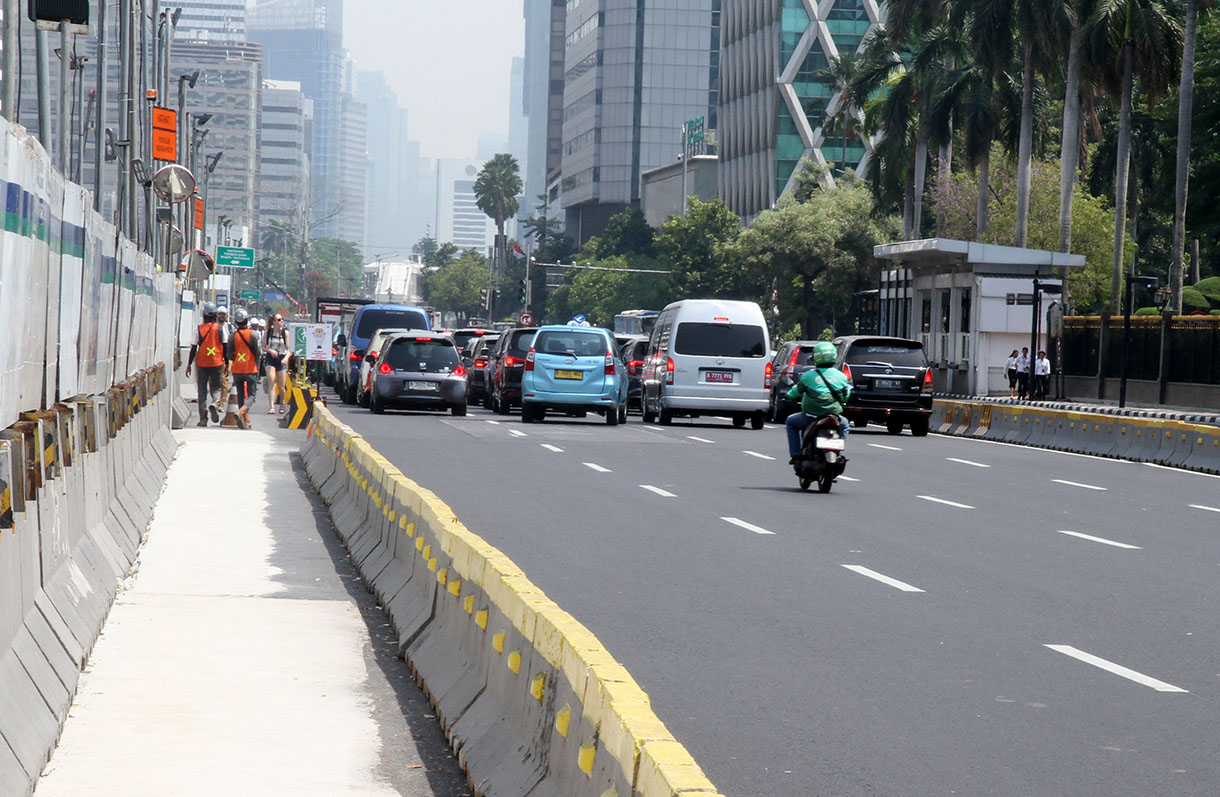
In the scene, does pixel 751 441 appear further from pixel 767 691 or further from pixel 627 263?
pixel 627 263

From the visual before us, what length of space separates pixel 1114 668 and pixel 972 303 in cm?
4191

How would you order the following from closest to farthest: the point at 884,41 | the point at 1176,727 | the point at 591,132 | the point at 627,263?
the point at 1176,727 → the point at 884,41 → the point at 627,263 → the point at 591,132

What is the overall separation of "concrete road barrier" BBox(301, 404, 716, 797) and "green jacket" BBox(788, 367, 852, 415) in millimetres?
8176

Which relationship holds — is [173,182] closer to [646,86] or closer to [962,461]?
[962,461]

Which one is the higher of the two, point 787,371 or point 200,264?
point 200,264

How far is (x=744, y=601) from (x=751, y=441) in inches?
713

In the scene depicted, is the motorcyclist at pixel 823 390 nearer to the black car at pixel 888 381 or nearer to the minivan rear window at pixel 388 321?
the black car at pixel 888 381

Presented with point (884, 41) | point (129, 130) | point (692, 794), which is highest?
point (884, 41)

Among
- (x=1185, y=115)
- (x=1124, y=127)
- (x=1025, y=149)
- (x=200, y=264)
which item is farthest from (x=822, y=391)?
(x=1025, y=149)

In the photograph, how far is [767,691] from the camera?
27.2ft

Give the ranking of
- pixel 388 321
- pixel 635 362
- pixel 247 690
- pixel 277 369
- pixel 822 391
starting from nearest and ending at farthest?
pixel 247 690 → pixel 822 391 → pixel 277 369 → pixel 635 362 → pixel 388 321

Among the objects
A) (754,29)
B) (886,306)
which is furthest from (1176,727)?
(754,29)

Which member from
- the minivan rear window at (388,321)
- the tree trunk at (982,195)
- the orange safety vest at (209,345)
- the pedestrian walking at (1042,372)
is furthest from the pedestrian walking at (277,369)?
the tree trunk at (982,195)

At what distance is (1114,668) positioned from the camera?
357 inches
